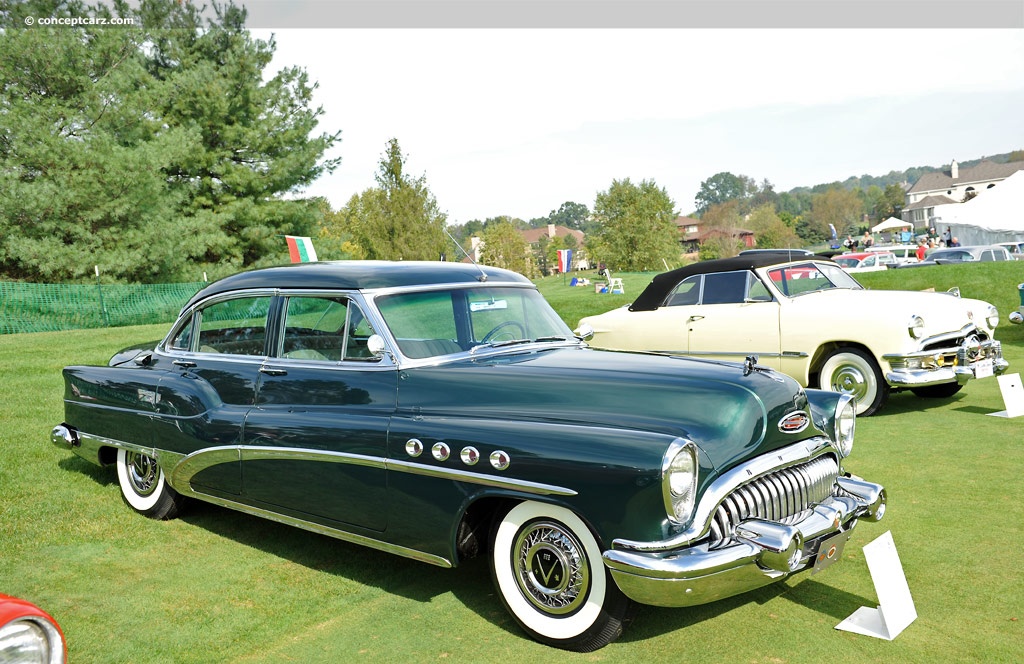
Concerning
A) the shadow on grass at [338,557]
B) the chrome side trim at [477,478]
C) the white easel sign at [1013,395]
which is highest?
the chrome side trim at [477,478]

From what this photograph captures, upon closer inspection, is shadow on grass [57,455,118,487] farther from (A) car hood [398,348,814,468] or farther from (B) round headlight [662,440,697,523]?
(B) round headlight [662,440,697,523]

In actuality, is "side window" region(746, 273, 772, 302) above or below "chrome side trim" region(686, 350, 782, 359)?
above

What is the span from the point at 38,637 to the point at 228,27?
37310 millimetres

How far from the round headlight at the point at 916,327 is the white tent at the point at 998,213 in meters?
26.7

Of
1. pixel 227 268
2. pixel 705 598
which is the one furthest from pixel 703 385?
pixel 227 268

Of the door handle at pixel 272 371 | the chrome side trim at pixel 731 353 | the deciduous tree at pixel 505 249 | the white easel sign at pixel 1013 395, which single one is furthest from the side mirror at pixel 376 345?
the deciduous tree at pixel 505 249

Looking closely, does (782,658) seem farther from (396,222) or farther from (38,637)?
(396,222)

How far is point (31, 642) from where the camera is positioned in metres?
2.54

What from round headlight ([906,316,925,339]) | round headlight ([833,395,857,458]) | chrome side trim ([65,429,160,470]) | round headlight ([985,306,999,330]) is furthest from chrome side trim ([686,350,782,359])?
chrome side trim ([65,429,160,470])

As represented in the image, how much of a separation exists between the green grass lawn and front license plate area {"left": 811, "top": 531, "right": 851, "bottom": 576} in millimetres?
336

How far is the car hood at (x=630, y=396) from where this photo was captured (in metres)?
3.74

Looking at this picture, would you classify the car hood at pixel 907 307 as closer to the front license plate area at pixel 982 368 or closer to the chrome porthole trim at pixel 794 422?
the front license plate area at pixel 982 368

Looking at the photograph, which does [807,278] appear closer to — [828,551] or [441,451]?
[828,551]

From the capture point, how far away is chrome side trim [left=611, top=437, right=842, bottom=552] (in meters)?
3.41
